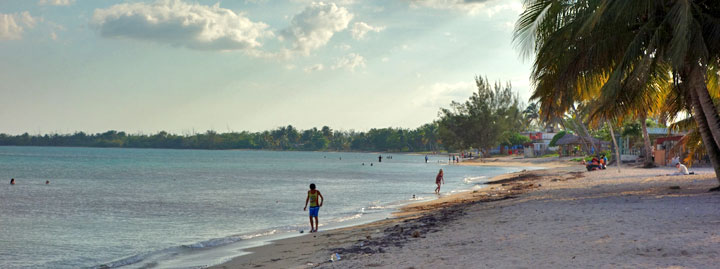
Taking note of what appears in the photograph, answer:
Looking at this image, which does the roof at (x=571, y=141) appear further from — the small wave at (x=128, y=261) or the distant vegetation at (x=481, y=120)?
the small wave at (x=128, y=261)

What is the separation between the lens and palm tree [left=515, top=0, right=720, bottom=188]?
12.5 meters

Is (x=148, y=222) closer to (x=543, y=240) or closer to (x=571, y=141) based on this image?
(x=543, y=240)

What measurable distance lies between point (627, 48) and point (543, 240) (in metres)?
7.89

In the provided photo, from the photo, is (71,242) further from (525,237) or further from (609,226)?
(609,226)

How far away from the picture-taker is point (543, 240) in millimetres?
8422

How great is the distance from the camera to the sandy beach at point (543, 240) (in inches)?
269

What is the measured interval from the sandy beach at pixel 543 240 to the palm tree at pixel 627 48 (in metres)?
2.91

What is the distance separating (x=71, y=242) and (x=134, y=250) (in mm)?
2822

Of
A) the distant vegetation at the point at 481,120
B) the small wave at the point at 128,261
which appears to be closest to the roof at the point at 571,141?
the distant vegetation at the point at 481,120

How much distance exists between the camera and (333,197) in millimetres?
29109

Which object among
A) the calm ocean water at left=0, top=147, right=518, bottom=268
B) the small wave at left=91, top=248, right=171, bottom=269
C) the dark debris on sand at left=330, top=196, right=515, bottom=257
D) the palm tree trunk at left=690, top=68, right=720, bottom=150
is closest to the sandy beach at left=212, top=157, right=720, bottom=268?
the dark debris on sand at left=330, top=196, right=515, bottom=257

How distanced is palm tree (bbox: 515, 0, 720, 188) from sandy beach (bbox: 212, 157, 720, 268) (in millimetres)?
2913

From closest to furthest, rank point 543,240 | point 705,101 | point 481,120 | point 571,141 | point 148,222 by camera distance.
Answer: point 543,240
point 705,101
point 148,222
point 571,141
point 481,120

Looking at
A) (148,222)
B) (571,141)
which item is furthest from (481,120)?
(148,222)
